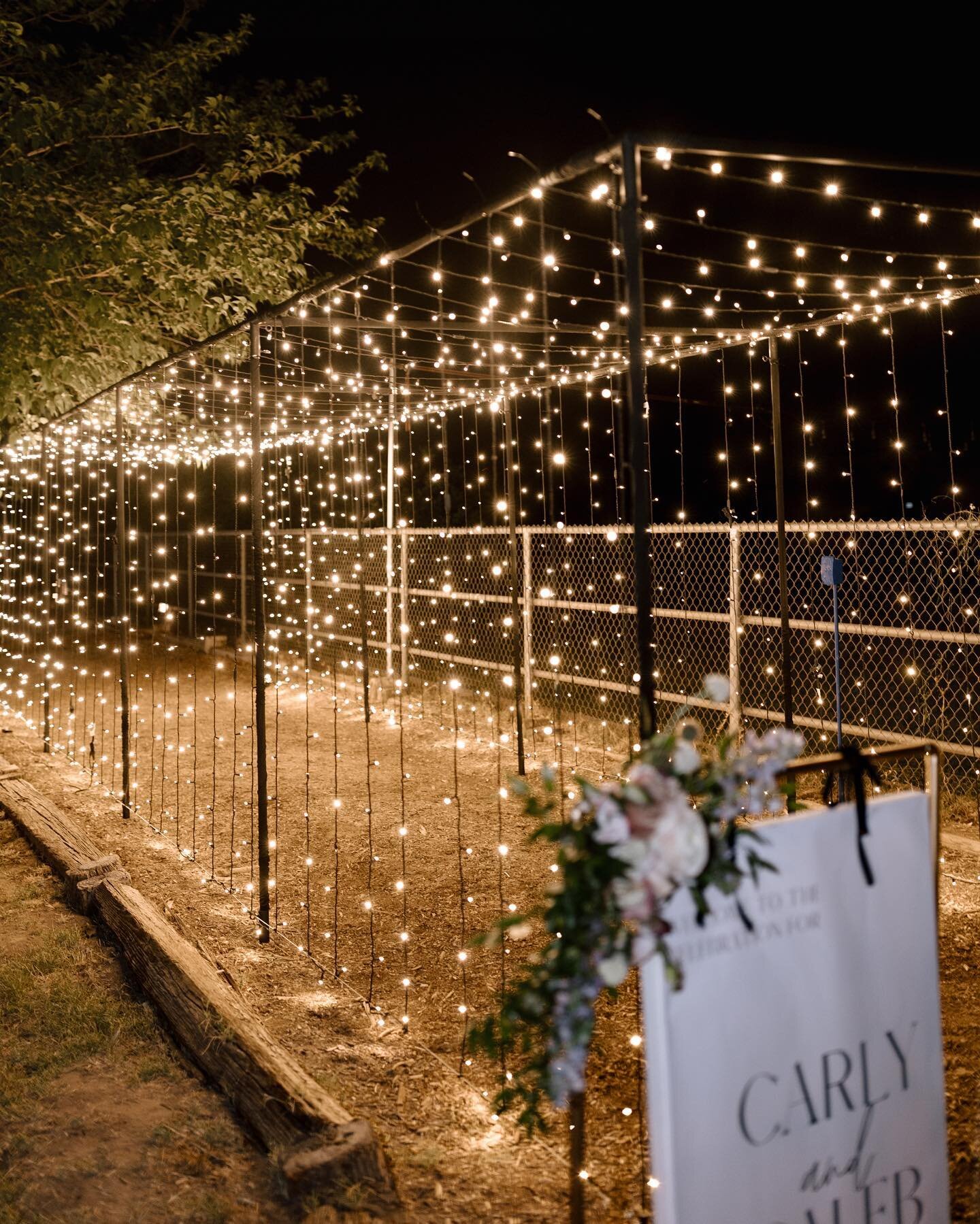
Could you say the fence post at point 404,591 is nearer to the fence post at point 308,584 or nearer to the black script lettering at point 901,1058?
the fence post at point 308,584

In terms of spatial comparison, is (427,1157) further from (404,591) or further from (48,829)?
(404,591)

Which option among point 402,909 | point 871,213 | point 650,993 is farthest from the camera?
point 402,909

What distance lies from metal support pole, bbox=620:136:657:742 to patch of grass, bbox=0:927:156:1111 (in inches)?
90.3

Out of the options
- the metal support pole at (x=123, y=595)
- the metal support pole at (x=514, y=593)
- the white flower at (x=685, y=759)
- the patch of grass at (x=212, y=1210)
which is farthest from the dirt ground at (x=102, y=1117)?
the metal support pole at (x=514, y=593)

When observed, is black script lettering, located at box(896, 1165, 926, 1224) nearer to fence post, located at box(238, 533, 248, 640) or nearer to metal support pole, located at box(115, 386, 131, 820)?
metal support pole, located at box(115, 386, 131, 820)

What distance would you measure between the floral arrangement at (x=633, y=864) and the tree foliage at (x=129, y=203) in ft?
20.1

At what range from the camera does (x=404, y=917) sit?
4184 millimetres

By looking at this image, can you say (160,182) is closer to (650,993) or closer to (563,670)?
(563,670)

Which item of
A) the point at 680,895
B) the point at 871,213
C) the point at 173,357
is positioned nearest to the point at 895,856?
the point at 680,895

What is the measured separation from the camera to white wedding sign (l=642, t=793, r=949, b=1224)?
5.03ft

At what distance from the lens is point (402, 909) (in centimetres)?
432

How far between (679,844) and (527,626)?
6.40 metres

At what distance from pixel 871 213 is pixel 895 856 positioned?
2.79 meters

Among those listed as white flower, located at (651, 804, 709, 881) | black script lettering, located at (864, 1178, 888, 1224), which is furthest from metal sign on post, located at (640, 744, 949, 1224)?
white flower, located at (651, 804, 709, 881)
